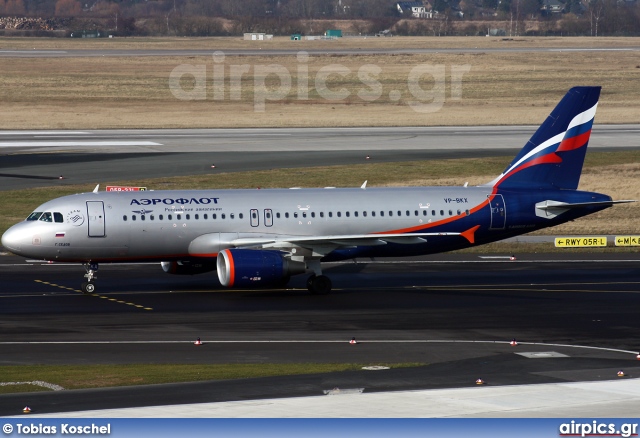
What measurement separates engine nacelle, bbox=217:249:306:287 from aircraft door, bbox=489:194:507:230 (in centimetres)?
973

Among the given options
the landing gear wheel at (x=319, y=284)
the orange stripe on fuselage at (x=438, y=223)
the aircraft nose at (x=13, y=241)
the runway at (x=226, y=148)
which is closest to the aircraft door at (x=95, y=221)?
the aircraft nose at (x=13, y=241)

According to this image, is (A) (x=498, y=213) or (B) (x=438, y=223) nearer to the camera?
(B) (x=438, y=223)

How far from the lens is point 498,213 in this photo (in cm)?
4666

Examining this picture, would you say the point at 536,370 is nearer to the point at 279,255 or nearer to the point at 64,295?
the point at 279,255

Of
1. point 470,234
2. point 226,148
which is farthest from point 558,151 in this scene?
point 226,148

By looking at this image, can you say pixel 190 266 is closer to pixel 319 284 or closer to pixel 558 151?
pixel 319 284

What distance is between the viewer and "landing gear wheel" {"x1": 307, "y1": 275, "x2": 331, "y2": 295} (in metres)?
44.6

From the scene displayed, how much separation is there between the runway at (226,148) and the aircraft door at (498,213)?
33869 millimetres

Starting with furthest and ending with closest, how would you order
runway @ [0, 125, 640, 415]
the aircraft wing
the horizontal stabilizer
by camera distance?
the horizontal stabilizer
the aircraft wing
runway @ [0, 125, 640, 415]

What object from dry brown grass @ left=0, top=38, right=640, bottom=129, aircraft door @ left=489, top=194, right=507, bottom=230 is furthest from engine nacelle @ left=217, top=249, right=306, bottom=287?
dry brown grass @ left=0, top=38, right=640, bottom=129

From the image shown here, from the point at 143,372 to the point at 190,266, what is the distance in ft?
50.0

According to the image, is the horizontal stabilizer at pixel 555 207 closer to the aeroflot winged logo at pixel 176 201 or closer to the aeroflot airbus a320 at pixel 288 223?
the aeroflot airbus a320 at pixel 288 223

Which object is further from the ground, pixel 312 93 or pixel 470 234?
pixel 312 93

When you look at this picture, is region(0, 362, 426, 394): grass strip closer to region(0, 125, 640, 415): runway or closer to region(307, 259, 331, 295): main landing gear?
region(0, 125, 640, 415): runway
